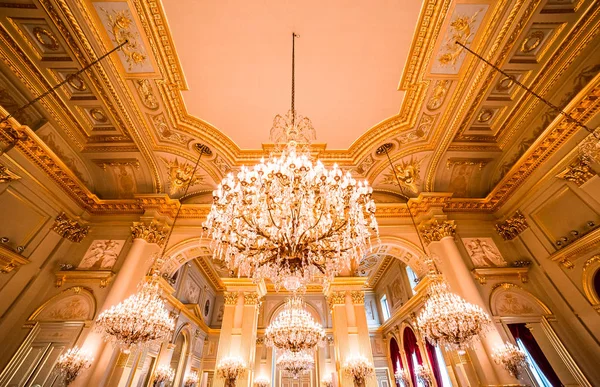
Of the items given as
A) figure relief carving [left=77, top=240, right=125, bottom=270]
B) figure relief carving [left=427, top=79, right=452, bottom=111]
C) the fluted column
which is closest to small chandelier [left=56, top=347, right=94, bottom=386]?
figure relief carving [left=77, top=240, right=125, bottom=270]

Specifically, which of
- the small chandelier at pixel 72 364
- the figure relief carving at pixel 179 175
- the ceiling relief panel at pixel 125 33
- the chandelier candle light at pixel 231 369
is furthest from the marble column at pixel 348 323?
the ceiling relief panel at pixel 125 33

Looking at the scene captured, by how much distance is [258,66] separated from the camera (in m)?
5.88

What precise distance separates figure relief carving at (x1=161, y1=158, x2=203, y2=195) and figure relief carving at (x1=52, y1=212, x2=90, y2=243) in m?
2.63

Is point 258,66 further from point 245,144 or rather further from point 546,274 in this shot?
point 546,274

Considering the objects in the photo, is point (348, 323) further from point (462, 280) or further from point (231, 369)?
point (231, 369)

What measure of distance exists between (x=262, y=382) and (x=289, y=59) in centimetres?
1340

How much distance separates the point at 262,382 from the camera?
484 inches

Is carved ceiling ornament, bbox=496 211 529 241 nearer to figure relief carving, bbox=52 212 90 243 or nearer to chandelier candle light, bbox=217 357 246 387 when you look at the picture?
chandelier candle light, bbox=217 357 246 387

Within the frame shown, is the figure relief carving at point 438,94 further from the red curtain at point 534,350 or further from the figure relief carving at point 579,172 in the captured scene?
the red curtain at point 534,350

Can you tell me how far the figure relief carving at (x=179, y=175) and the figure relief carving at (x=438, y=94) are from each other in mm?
6899

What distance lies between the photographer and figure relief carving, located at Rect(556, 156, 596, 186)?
5.65 m

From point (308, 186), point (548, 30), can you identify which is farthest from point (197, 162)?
point (548, 30)

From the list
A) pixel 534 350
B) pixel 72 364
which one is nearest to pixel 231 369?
pixel 72 364

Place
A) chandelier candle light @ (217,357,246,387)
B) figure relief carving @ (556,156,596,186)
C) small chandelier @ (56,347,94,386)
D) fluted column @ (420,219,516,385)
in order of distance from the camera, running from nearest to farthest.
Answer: small chandelier @ (56,347,94,386) → fluted column @ (420,219,516,385) → figure relief carving @ (556,156,596,186) → chandelier candle light @ (217,357,246,387)
